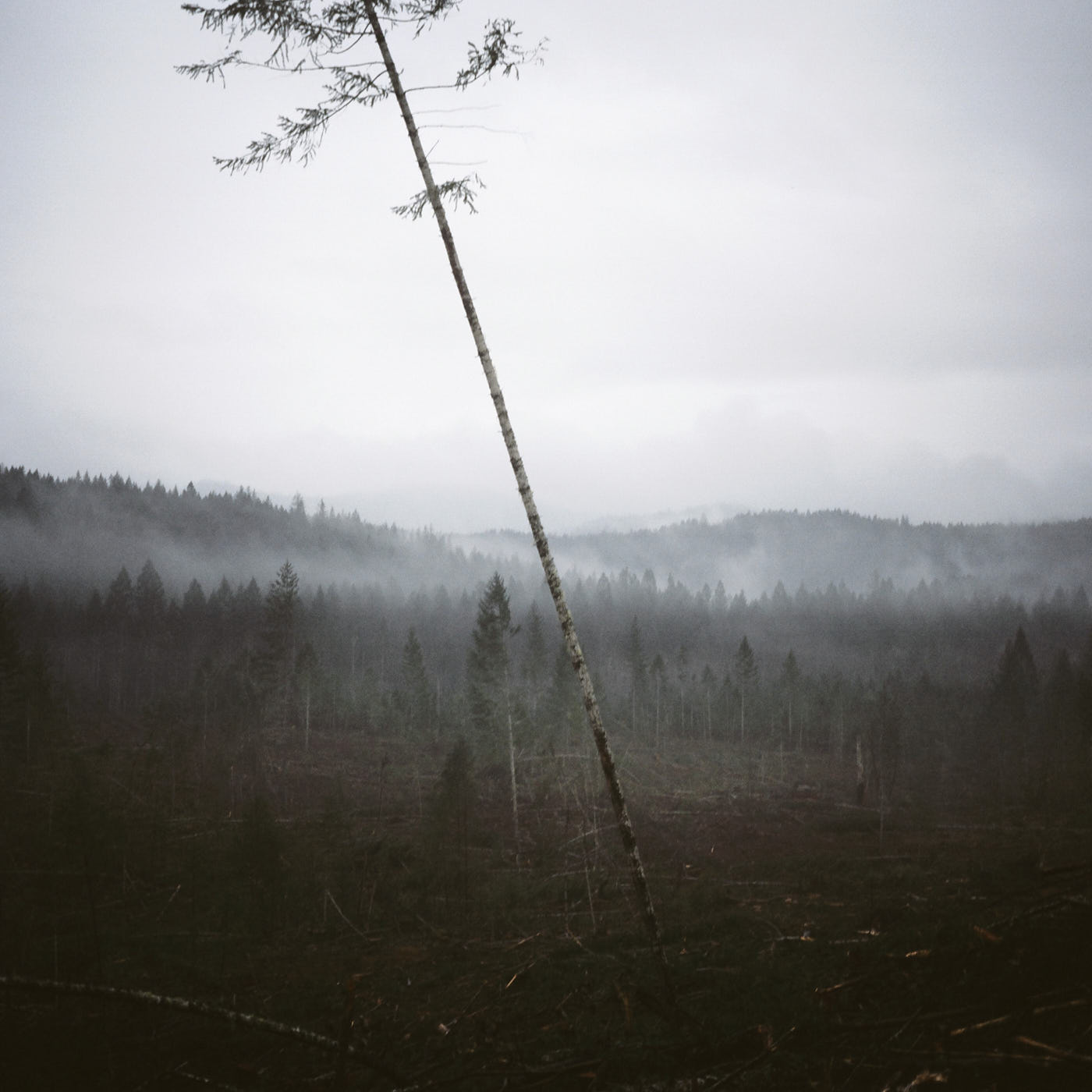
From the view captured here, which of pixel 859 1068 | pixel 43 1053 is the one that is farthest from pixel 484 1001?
pixel 859 1068

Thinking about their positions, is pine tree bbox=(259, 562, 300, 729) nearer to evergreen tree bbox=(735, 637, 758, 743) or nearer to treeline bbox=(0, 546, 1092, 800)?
treeline bbox=(0, 546, 1092, 800)

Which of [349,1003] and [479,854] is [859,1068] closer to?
[349,1003]

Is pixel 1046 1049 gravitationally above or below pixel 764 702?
above

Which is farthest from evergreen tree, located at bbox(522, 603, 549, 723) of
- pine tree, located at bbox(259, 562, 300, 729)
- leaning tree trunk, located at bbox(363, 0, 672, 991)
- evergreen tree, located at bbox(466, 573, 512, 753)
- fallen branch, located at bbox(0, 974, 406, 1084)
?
fallen branch, located at bbox(0, 974, 406, 1084)

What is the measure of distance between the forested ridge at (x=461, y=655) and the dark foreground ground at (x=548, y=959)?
13338 millimetres

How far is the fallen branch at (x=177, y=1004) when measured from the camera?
3.50 m

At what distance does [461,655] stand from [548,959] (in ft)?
327

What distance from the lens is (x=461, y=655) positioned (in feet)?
362

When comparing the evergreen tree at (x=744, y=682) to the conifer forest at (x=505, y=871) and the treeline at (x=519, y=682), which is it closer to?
the treeline at (x=519, y=682)

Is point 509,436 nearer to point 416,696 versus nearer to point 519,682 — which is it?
point 416,696

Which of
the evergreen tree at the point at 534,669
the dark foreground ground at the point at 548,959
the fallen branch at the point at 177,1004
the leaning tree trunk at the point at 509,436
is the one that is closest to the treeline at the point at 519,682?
the evergreen tree at the point at 534,669

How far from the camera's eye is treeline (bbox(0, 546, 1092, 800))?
162 feet

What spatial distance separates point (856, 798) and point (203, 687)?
195 feet

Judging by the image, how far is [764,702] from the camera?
286 feet
